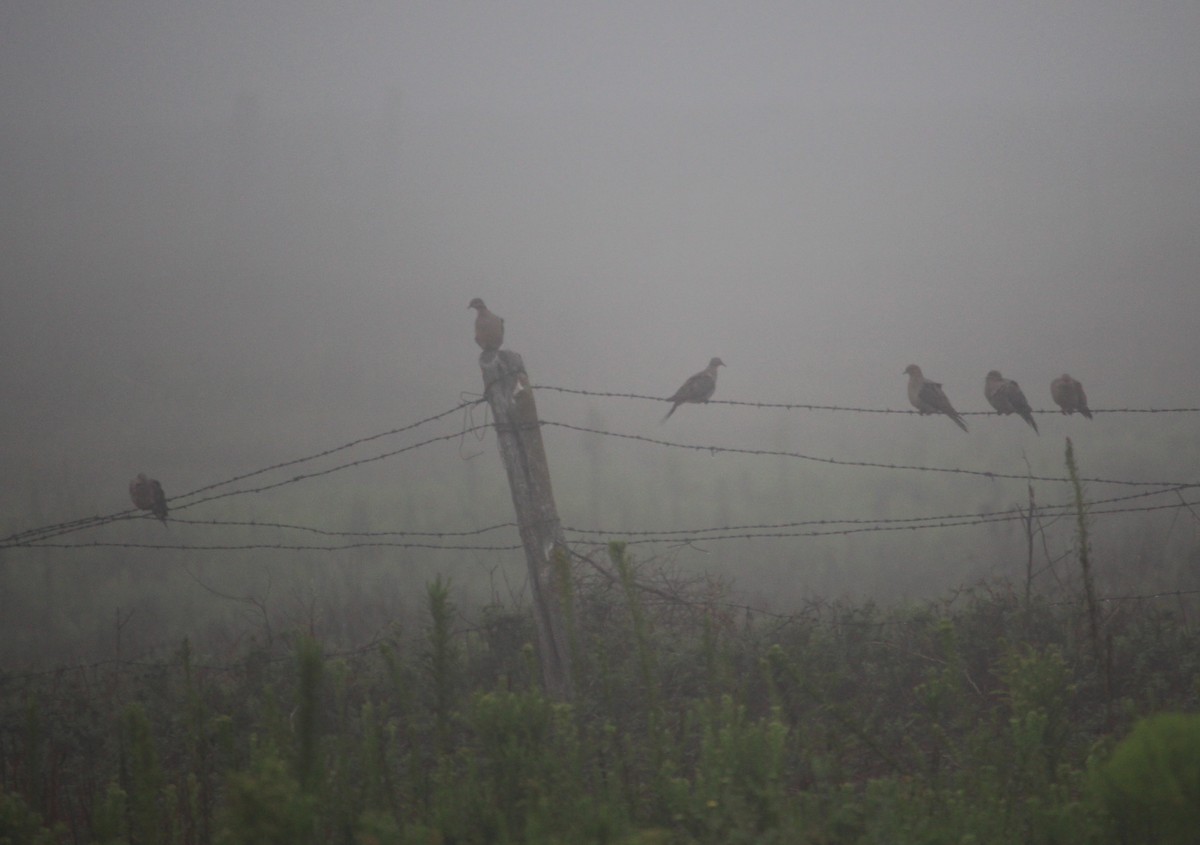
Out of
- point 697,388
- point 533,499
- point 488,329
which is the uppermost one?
point 488,329

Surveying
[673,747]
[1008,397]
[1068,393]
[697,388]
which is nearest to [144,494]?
[697,388]

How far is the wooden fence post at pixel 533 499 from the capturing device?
5.17 meters

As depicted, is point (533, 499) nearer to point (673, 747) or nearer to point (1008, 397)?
point (673, 747)

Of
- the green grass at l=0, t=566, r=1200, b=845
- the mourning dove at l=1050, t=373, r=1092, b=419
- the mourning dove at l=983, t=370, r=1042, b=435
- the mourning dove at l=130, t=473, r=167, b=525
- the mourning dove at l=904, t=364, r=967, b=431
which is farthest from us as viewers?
the mourning dove at l=904, t=364, r=967, b=431

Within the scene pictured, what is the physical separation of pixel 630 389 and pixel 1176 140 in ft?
260

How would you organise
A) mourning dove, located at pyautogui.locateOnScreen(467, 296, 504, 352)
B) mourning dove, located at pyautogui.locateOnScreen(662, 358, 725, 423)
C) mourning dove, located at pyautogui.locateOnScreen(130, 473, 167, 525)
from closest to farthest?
mourning dove, located at pyautogui.locateOnScreen(467, 296, 504, 352), mourning dove, located at pyautogui.locateOnScreen(130, 473, 167, 525), mourning dove, located at pyautogui.locateOnScreen(662, 358, 725, 423)

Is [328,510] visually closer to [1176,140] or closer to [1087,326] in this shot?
[1087,326]

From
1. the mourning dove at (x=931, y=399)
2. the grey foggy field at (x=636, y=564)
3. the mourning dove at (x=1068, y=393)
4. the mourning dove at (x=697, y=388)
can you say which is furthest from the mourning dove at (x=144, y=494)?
the mourning dove at (x=1068, y=393)

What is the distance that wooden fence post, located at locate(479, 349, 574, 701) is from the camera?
517 cm

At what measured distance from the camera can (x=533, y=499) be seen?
5289 mm

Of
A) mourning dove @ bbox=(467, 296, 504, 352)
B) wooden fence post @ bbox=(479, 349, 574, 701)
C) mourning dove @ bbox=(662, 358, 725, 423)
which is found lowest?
wooden fence post @ bbox=(479, 349, 574, 701)

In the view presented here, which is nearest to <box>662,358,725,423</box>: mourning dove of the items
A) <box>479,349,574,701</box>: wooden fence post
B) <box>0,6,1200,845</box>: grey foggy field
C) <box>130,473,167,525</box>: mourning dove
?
<box>0,6,1200,845</box>: grey foggy field

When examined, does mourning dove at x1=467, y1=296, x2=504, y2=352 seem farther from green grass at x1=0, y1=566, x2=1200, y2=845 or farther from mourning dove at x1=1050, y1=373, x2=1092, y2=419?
mourning dove at x1=1050, y1=373, x2=1092, y2=419

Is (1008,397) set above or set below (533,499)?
above
